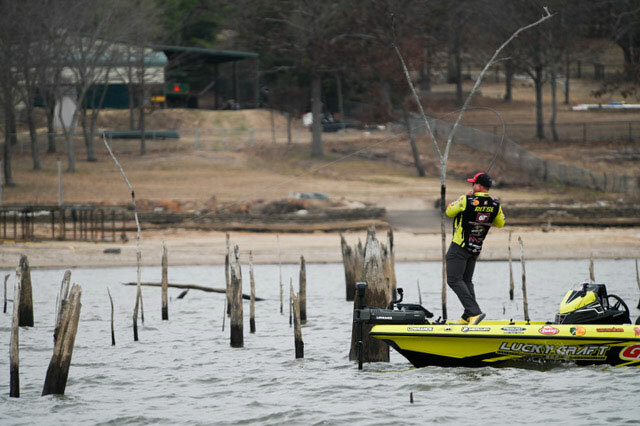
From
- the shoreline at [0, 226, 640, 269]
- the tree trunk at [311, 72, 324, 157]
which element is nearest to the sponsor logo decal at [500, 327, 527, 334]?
the shoreline at [0, 226, 640, 269]

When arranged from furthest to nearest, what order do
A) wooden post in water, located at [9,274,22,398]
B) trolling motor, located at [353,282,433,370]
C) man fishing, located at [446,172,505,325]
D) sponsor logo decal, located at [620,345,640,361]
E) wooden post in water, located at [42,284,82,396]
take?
man fishing, located at [446,172,505,325]
trolling motor, located at [353,282,433,370]
sponsor logo decal, located at [620,345,640,361]
wooden post in water, located at [9,274,22,398]
wooden post in water, located at [42,284,82,396]

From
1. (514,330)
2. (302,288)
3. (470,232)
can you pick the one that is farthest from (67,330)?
(302,288)

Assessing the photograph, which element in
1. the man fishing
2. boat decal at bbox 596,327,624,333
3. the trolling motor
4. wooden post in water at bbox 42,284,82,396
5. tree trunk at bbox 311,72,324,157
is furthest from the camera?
tree trunk at bbox 311,72,324,157

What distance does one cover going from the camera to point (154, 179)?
130ft

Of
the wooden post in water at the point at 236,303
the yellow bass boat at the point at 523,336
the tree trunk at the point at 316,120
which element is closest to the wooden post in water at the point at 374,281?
the yellow bass boat at the point at 523,336

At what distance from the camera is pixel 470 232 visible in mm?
12461

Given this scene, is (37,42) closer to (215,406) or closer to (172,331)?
(172,331)

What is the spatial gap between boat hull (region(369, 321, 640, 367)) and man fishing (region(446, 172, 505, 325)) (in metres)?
0.41

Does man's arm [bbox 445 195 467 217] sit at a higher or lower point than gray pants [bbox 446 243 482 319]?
higher

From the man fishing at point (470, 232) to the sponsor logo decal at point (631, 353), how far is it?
1788 millimetres

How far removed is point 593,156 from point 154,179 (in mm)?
18819

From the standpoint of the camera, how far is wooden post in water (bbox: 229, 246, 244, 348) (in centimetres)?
1417

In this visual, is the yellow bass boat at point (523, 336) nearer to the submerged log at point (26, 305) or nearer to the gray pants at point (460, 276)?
the gray pants at point (460, 276)

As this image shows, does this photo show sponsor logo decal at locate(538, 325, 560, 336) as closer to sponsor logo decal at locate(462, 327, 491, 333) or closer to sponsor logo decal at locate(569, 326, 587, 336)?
sponsor logo decal at locate(569, 326, 587, 336)
